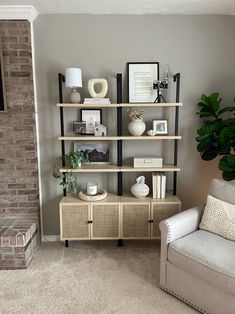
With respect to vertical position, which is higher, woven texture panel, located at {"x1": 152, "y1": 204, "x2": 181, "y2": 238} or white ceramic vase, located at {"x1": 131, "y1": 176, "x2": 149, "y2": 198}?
white ceramic vase, located at {"x1": 131, "y1": 176, "x2": 149, "y2": 198}

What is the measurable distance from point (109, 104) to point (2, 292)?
6.33 ft

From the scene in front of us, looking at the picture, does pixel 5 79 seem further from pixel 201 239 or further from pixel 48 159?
pixel 201 239

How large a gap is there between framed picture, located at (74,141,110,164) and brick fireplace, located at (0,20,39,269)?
0.55 meters

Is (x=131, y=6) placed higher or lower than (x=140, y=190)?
higher

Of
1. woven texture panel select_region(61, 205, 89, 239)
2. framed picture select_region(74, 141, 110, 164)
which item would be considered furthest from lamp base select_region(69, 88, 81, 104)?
woven texture panel select_region(61, 205, 89, 239)

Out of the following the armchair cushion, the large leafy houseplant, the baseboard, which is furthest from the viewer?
the baseboard

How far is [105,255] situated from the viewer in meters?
2.77

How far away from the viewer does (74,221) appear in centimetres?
277

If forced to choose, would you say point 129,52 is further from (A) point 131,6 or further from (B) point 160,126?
(B) point 160,126

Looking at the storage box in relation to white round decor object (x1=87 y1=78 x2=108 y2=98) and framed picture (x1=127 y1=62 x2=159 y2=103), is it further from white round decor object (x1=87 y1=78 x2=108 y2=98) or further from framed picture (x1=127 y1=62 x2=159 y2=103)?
white round decor object (x1=87 y1=78 x2=108 y2=98)

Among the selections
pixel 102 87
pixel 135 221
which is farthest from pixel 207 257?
pixel 102 87

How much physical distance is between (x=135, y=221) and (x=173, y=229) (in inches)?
26.7

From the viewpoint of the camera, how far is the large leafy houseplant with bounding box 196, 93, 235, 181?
100 inches

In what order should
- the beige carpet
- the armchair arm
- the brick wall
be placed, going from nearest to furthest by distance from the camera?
the beige carpet, the armchair arm, the brick wall
